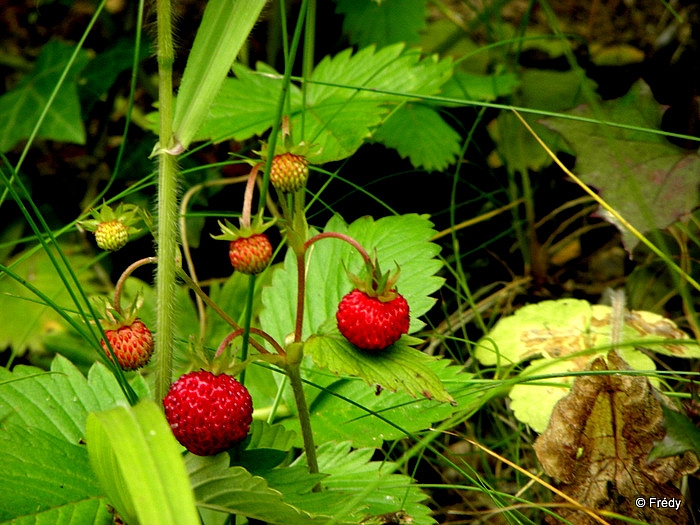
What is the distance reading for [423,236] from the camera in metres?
1.17

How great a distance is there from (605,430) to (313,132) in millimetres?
822

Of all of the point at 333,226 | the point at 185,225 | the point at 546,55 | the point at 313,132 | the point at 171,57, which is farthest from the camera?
the point at 546,55

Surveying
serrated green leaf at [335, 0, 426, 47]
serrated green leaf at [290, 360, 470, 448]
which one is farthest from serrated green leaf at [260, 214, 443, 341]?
serrated green leaf at [335, 0, 426, 47]

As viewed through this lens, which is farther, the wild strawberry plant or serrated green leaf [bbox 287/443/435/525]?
serrated green leaf [bbox 287/443/435/525]

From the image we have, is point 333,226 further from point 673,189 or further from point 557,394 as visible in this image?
point 673,189

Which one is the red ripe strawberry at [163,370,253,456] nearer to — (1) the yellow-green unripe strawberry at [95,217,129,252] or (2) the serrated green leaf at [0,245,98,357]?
(1) the yellow-green unripe strawberry at [95,217,129,252]

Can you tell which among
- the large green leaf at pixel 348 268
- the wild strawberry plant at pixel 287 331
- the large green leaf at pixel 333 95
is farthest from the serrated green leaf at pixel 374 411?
the large green leaf at pixel 333 95

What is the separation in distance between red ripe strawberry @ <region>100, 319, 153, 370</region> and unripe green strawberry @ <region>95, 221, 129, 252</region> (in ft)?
0.37

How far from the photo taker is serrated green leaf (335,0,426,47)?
1.81 metres

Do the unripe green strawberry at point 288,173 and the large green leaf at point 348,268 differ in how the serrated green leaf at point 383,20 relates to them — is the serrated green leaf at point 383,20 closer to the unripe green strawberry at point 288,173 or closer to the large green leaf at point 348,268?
the large green leaf at point 348,268

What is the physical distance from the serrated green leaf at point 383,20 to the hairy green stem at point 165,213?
1.06m

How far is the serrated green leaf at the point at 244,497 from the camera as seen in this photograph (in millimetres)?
717

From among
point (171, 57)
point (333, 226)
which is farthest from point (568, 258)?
point (171, 57)

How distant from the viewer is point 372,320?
81 cm
